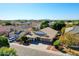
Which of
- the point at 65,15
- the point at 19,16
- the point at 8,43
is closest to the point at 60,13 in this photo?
the point at 65,15

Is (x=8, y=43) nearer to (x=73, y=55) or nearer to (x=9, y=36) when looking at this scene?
(x=9, y=36)

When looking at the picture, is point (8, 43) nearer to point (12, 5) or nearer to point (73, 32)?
point (12, 5)

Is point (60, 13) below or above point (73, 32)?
above

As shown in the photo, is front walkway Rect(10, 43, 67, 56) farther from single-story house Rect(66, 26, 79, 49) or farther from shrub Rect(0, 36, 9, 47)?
single-story house Rect(66, 26, 79, 49)

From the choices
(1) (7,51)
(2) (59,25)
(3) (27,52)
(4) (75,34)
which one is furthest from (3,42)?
(4) (75,34)

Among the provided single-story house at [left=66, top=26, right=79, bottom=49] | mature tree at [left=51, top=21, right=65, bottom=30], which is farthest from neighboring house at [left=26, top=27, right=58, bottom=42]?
single-story house at [left=66, top=26, right=79, bottom=49]

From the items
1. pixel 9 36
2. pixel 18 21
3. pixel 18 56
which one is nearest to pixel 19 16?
pixel 18 21

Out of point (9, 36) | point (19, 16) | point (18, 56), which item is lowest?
point (18, 56)
